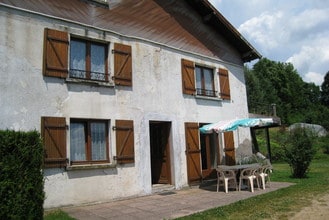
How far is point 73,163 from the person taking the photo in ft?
27.4

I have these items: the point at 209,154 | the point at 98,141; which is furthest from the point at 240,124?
the point at 98,141

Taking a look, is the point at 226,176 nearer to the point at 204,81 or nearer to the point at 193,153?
the point at 193,153

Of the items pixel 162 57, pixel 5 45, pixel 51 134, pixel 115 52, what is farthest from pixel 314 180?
pixel 5 45

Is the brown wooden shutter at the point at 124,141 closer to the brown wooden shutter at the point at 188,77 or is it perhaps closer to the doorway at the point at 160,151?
the doorway at the point at 160,151

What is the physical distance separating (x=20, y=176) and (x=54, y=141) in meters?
2.73

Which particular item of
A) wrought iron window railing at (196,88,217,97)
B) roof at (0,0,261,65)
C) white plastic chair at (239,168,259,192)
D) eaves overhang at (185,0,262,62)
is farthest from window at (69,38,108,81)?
white plastic chair at (239,168,259,192)

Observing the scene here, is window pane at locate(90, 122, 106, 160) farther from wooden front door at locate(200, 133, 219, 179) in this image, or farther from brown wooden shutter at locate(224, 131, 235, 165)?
brown wooden shutter at locate(224, 131, 235, 165)

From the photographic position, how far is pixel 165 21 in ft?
37.2

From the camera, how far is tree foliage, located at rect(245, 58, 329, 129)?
4353cm

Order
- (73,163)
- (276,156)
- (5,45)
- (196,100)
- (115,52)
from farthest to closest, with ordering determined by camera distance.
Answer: (276,156) < (196,100) < (115,52) < (73,163) < (5,45)

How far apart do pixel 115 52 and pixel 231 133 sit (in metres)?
5.67

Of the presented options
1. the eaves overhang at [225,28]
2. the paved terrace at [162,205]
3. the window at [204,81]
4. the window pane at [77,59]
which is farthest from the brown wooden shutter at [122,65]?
the eaves overhang at [225,28]

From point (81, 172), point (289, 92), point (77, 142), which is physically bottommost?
point (81, 172)

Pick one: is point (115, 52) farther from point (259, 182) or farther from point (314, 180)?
point (314, 180)
